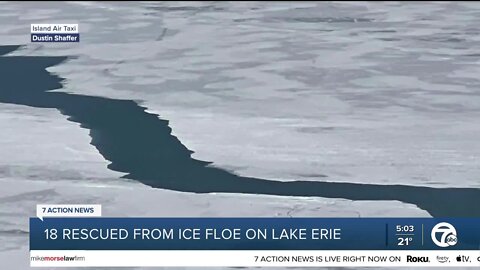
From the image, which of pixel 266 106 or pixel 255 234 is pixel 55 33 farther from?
pixel 255 234

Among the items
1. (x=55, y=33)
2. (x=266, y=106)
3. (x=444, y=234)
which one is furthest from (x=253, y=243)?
(x=55, y=33)

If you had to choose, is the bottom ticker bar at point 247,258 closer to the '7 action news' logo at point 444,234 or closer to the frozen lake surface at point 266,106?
the '7 action news' logo at point 444,234

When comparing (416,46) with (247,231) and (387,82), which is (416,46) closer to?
(387,82)

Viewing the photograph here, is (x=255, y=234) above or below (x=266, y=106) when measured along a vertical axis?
above

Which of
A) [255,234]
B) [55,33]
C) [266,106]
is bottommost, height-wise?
[55,33]

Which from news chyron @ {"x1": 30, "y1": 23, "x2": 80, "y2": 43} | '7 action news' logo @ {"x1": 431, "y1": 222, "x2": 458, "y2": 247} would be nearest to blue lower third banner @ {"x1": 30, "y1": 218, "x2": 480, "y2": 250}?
'7 action news' logo @ {"x1": 431, "y1": 222, "x2": 458, "y2": 247}

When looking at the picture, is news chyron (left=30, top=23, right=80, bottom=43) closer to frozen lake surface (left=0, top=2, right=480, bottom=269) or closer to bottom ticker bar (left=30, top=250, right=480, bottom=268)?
frozen lake surface (left=0, top=2, right=480, bottom=269)
